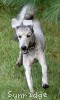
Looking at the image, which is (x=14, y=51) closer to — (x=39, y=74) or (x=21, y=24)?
(x=39, y=74)

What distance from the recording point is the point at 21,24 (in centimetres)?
459

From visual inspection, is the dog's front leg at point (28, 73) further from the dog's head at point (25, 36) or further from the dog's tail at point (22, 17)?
the dog's tail at point (22, 17)

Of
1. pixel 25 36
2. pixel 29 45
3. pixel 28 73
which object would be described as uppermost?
pixel 25 36

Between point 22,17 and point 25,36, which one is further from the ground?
point 22,17

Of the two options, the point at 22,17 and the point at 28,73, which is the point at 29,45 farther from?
the point at 22,17

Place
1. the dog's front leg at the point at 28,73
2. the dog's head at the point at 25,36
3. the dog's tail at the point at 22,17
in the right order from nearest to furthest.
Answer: the dog's head at the point at 25,36, the dog's front leg at the point at 28,73, the dog's tail at the point at 22,17

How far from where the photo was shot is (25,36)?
4418 mm

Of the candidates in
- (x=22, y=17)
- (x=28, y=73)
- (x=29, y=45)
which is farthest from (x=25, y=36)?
(x=22, y=17)

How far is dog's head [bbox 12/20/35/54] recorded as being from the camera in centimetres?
433

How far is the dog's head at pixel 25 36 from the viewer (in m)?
4.33

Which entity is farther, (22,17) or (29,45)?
(22,17)

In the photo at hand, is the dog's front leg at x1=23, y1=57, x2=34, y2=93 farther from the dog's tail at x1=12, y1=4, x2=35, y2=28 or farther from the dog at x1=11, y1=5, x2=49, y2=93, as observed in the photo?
the dog's tail at x1=12, y1=4, x2=35, y2=28

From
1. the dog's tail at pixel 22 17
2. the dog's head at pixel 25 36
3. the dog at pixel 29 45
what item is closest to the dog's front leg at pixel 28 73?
the dog at pixel 29 45

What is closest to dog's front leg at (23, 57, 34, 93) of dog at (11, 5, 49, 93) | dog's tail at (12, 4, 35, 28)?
dog at (11, 5, 49, 93)
